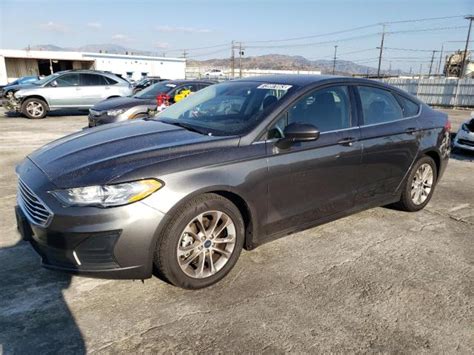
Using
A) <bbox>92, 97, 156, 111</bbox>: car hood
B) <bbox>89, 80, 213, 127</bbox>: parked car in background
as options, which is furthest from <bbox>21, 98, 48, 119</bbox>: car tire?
<bbox>92, 97, 156, 111</bbox>: car hood

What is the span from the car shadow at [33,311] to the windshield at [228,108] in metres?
1.71

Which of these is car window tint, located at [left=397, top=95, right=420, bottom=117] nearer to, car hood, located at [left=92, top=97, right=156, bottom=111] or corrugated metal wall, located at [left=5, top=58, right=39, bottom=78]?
car hood, located at [left=92, top=97, right=156, bottom=111]

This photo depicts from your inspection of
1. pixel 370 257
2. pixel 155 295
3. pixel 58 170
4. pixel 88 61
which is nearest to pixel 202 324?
pixel 155 295

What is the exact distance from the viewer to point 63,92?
13.2m

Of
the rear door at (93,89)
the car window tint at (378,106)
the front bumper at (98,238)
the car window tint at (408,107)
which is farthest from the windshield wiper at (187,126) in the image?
the rear door at (93,89)

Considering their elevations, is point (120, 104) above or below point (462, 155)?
above

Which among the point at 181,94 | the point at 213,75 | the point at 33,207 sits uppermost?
the point at 213,75

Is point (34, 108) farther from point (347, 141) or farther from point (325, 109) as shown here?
point (347, 141)

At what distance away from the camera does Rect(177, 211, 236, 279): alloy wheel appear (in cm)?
277

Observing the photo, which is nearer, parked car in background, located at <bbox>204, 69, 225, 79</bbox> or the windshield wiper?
the windshield wiper

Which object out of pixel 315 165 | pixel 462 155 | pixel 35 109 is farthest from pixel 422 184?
pixel 35 109

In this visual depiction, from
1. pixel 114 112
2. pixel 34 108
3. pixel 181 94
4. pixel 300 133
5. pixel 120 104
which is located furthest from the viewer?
pixel 34 108

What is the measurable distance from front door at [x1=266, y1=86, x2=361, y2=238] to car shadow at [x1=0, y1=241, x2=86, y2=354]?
5.32 feet

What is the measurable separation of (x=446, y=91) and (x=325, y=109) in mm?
23624
